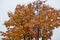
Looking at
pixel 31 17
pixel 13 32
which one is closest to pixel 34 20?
pixel 31 17

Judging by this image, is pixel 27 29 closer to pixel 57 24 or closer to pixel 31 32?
pixel 31 32

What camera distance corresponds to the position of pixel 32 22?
104ft

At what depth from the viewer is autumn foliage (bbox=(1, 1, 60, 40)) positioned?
31.7 metres

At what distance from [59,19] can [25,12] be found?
3.61 m

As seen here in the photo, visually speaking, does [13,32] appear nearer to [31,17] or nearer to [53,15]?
[31,17]

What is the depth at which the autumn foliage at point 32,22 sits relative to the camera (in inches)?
1249

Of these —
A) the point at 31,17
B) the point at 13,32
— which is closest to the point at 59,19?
the point at 31,17

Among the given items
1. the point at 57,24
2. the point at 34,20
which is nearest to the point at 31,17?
the point at 34,20

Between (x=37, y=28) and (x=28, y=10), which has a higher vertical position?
(x=28, y=10)

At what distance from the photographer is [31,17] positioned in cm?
3272

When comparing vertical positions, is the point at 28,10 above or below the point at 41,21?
above

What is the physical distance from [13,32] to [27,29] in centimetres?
201

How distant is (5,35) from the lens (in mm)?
33938

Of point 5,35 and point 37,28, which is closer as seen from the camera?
point 37,28
